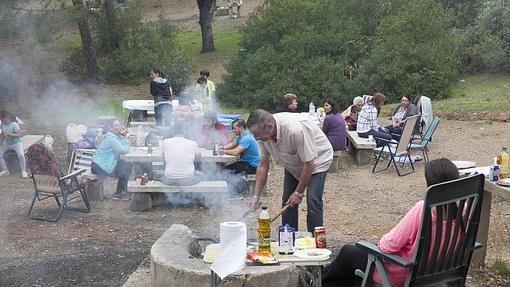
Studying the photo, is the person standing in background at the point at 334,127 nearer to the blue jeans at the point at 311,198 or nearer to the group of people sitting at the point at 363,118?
the group of people sitting at the point at 363,118

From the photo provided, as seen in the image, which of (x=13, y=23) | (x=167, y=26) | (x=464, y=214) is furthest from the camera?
(x=167, y=26)

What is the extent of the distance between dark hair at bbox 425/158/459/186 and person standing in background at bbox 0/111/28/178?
8.38m

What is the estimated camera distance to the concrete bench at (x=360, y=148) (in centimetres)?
1063

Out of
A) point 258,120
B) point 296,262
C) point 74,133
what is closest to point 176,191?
point 258,120

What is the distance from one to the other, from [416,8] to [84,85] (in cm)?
1136

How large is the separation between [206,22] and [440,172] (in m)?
23.0

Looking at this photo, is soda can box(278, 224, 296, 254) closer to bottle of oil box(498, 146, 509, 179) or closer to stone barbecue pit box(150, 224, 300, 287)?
stone barbecue pit box(150, 224, 300, 287)

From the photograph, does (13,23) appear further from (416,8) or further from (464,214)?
(464,214)

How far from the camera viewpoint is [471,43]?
2012 cm

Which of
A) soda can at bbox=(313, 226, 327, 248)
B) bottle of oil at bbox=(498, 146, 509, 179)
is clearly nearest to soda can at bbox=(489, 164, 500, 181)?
bottle of oil at bbox=(498, 146, 509, 179)

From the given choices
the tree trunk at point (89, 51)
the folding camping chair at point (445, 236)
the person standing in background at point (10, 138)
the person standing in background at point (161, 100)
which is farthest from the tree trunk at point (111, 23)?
the folding camping chair at point (445, 236)

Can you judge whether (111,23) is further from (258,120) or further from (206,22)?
(258,120)

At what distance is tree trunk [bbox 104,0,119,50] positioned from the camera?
23.7 m

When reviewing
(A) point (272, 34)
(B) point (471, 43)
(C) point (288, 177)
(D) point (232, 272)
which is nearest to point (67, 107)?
(A) point (272, 34)
